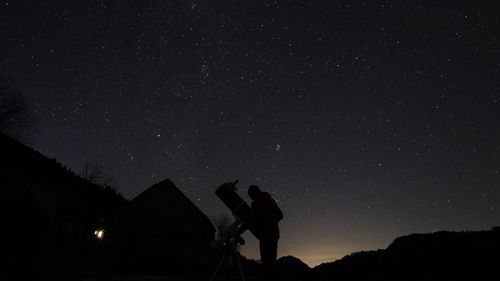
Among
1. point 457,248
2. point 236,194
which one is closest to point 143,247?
point 457,248

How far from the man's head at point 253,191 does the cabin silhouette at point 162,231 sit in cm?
2126

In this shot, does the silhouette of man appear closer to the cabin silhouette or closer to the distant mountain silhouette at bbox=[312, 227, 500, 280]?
the distant mountain silhouette at bbox=[312, 227, 500, 280]

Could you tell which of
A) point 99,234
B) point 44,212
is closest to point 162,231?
point 99,234

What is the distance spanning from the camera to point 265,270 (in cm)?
637

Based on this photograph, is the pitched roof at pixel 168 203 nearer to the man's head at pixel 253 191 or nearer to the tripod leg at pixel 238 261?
the man's head at pixel 253 191

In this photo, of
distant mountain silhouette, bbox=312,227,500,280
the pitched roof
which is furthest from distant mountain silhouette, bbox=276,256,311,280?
the pitched roof

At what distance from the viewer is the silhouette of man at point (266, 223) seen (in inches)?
237

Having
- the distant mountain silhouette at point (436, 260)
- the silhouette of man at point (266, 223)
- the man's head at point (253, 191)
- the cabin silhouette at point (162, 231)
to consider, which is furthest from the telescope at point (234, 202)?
the cabin silhouette at point (162, 231)

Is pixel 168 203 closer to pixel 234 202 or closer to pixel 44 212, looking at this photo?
pixel 234 202

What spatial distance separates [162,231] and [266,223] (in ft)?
74.0

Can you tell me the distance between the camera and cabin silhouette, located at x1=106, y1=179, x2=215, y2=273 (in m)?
26.5

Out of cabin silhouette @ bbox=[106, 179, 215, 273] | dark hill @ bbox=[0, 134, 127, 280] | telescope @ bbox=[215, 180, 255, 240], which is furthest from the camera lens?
cabin silhouette @ bbox=[106, 179, 215, 273]

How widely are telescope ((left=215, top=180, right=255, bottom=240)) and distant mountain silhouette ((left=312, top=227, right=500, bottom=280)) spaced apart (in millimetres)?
6865

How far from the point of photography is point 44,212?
496 centimetres
